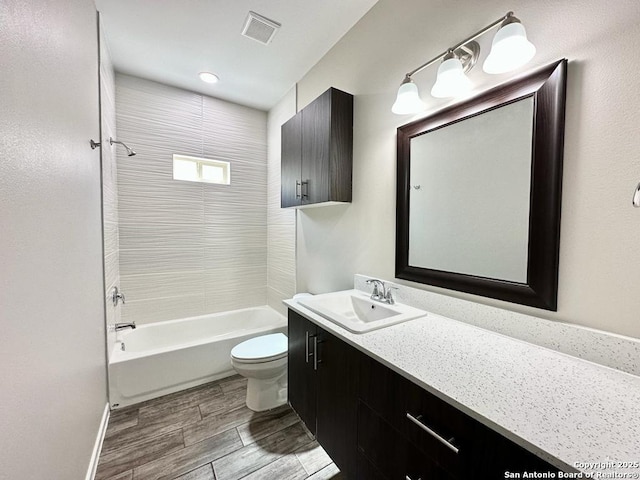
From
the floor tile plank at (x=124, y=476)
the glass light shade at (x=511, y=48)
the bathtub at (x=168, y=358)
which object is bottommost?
the floor tile plank at (x=124, y=476)

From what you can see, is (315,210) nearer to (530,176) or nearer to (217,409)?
(530,176)

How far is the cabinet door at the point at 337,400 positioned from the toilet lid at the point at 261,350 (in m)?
0.60

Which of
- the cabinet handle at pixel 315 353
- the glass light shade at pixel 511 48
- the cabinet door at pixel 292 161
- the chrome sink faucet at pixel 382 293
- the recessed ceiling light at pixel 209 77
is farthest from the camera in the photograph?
the recessed ceiling light at pixel 209 77

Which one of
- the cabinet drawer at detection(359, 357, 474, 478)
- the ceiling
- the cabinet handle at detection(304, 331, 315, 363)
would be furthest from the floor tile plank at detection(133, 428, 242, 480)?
the ceiling

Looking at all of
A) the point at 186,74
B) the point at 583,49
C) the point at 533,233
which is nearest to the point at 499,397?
the point at 533,233

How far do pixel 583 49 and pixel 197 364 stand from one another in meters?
2.90

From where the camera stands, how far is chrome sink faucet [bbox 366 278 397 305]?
4.89 feet

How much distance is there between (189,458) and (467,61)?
2536 mm

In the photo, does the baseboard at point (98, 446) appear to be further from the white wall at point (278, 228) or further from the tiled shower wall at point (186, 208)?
the white wall at point (278, 228)

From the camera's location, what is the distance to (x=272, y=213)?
10.1ft

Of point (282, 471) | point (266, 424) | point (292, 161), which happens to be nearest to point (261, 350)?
point (266, 424)

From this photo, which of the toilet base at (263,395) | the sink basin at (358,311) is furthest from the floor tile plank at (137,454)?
the sink basin at (358,311)

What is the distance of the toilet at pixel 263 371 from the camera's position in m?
1.78

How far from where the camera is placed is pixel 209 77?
7.89 ft
